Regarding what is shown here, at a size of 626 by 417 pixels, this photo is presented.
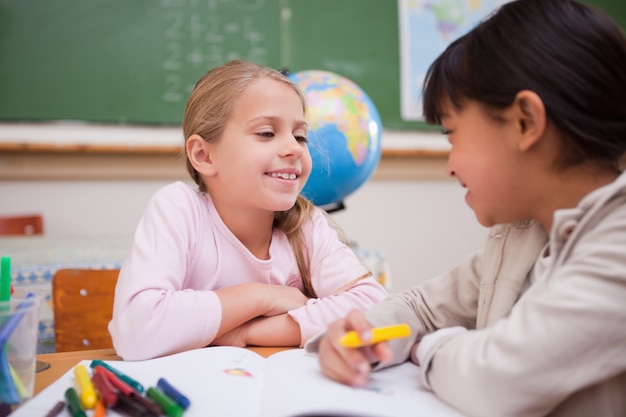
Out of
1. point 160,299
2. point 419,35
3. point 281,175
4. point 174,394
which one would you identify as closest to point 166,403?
point 174,394

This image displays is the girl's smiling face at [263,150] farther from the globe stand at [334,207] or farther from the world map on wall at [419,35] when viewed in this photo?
the world map on wall at [419,35]

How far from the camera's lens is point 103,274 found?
1.19 metres

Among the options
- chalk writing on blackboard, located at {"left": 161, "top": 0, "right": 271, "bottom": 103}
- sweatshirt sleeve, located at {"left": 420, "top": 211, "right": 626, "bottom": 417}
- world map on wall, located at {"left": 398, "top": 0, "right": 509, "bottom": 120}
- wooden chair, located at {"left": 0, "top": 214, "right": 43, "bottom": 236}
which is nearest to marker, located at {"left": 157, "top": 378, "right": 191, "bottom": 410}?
sweatshirt sleeve, located at {"left": 420, "top": 211, "right": 626, "bottom": 417}

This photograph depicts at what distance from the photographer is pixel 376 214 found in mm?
3312

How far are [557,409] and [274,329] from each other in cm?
44

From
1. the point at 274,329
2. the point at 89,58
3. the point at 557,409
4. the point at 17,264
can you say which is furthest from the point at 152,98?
the point at 557,409

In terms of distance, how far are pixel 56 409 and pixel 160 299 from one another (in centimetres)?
28

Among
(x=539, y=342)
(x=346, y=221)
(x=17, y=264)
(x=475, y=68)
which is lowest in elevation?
(x=346, y=221)

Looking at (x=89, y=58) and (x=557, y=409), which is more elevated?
(x=89, y=58)

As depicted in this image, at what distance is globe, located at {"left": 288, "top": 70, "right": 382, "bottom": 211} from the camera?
1568 mm

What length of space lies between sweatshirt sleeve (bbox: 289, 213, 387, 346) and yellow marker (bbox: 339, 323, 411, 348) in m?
0.27


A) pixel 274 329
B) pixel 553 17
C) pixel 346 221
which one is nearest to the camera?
pixel 553 17

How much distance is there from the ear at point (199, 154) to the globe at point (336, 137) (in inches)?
17.1

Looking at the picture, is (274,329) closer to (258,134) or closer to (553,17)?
(258,134)
